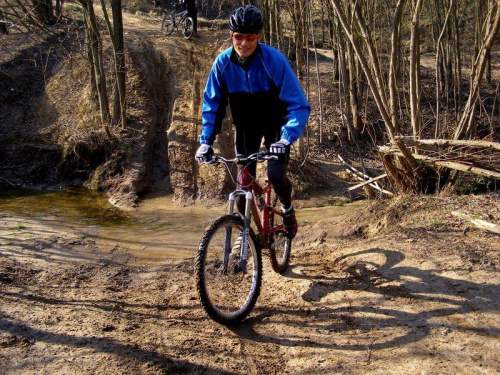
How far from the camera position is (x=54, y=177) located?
10.7 m

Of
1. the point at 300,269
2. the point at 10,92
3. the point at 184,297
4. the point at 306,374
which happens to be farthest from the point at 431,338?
the point at 10,92

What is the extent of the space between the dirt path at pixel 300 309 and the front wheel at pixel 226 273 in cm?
16

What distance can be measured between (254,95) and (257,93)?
0.03 meters

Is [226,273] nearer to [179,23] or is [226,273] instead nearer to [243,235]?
[243,235]

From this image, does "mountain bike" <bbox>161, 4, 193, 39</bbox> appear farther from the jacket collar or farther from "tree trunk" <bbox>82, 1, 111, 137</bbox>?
the jacket collar

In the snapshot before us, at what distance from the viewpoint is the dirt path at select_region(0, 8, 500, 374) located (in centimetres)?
288

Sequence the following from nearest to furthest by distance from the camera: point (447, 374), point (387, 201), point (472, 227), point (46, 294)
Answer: point (447, 374) → point (46, 294) → point (472, 227) → point (387, 201)

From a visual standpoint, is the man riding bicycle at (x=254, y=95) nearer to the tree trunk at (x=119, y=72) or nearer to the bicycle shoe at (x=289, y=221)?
the bicycle shoe at (x=289, y=221)

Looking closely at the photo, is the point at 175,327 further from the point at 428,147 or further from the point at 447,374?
the point at 428,147

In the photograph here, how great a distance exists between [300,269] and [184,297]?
1222 millimetres

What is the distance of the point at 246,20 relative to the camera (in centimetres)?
342

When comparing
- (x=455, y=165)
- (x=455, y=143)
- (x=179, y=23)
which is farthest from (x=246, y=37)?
(x=179, y=23)

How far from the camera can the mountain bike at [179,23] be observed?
51.0ft

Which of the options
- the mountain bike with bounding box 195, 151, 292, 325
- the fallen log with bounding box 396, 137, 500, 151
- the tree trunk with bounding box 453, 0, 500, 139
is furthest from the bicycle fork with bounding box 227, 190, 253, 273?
the tree trunk with bounding box 453, 0, 500, 139
